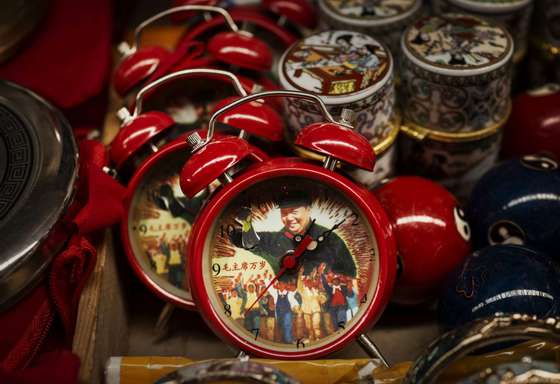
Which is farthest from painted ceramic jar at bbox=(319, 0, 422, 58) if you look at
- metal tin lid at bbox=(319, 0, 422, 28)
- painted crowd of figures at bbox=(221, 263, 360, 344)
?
painted crowd of figures at bbox=(221, 263, 360, 344)

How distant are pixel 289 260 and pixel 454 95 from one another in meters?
0.46

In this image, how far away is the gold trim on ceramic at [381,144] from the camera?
1.23m

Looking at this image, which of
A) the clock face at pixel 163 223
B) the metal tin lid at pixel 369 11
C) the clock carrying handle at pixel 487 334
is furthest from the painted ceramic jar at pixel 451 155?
the clock carrying handle at pixel 487 334

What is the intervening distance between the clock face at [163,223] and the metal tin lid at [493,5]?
0.66 metres

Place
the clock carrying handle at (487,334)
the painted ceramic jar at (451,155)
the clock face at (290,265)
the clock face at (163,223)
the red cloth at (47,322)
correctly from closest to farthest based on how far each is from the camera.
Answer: the clock carrying handle at (487,334)
the red cloth at (47,322)
the clock face at (290,265)
the clock face at (163,223)
the painted ceramic jar at (451,155)

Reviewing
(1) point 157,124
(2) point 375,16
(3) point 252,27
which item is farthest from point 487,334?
(3) point 252,27

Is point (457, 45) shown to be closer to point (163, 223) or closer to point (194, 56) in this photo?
point (194, 56)

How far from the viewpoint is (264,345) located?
107 cm

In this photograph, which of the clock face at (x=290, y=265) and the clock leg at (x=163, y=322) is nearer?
the clock face at (x=290, y=265)

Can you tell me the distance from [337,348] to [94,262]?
0.42 meters

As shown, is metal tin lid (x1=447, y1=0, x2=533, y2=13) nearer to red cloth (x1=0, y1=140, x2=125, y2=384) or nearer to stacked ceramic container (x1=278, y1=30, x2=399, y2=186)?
stacked ceramic container (x1=278, y1=30, x2=399, y2=186)

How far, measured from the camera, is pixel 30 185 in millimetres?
1041

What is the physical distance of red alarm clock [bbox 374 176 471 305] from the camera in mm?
1167

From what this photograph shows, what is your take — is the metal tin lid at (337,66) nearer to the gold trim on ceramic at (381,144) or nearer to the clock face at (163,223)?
the gold trim on ceramic at (381,144)
